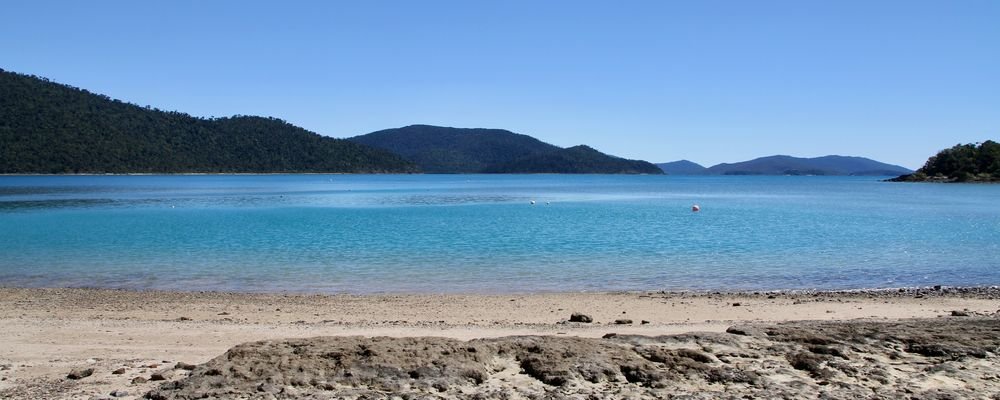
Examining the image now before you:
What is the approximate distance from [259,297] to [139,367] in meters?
6.89

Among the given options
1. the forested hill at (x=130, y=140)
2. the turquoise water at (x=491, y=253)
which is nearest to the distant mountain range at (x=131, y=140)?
the forested hill at (x=130, y=140)

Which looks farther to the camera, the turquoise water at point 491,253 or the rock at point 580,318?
the turquoise water at point 491,253

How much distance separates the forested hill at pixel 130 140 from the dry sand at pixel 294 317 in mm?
127462

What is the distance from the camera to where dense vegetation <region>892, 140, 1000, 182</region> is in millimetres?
105562

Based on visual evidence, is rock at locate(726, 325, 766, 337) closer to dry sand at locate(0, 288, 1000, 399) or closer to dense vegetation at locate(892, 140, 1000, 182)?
dry sand at locate(0, 288, 1000, 399)

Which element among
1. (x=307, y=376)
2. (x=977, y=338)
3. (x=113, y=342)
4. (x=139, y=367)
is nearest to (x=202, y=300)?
(x=113, y=342)

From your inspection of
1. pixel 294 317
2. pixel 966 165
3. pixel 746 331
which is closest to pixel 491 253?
pixel 294 317

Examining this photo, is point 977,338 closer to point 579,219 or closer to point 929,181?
point 579,219

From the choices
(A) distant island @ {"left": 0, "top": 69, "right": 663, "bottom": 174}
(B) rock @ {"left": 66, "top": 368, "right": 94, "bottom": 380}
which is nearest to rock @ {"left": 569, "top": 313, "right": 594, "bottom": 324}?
(B) rock @ {"left": 66, "top": 368, "right": 94, "bottom": 380}

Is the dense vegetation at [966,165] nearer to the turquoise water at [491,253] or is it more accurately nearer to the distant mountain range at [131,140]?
the distant mountain range at [131,140]

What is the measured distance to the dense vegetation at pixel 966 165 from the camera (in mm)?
105562

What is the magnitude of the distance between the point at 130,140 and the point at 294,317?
14983 centimetres

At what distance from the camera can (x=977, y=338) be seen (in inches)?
283

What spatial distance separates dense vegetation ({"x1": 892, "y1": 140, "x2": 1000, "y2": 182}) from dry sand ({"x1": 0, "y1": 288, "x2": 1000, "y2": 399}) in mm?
108407
